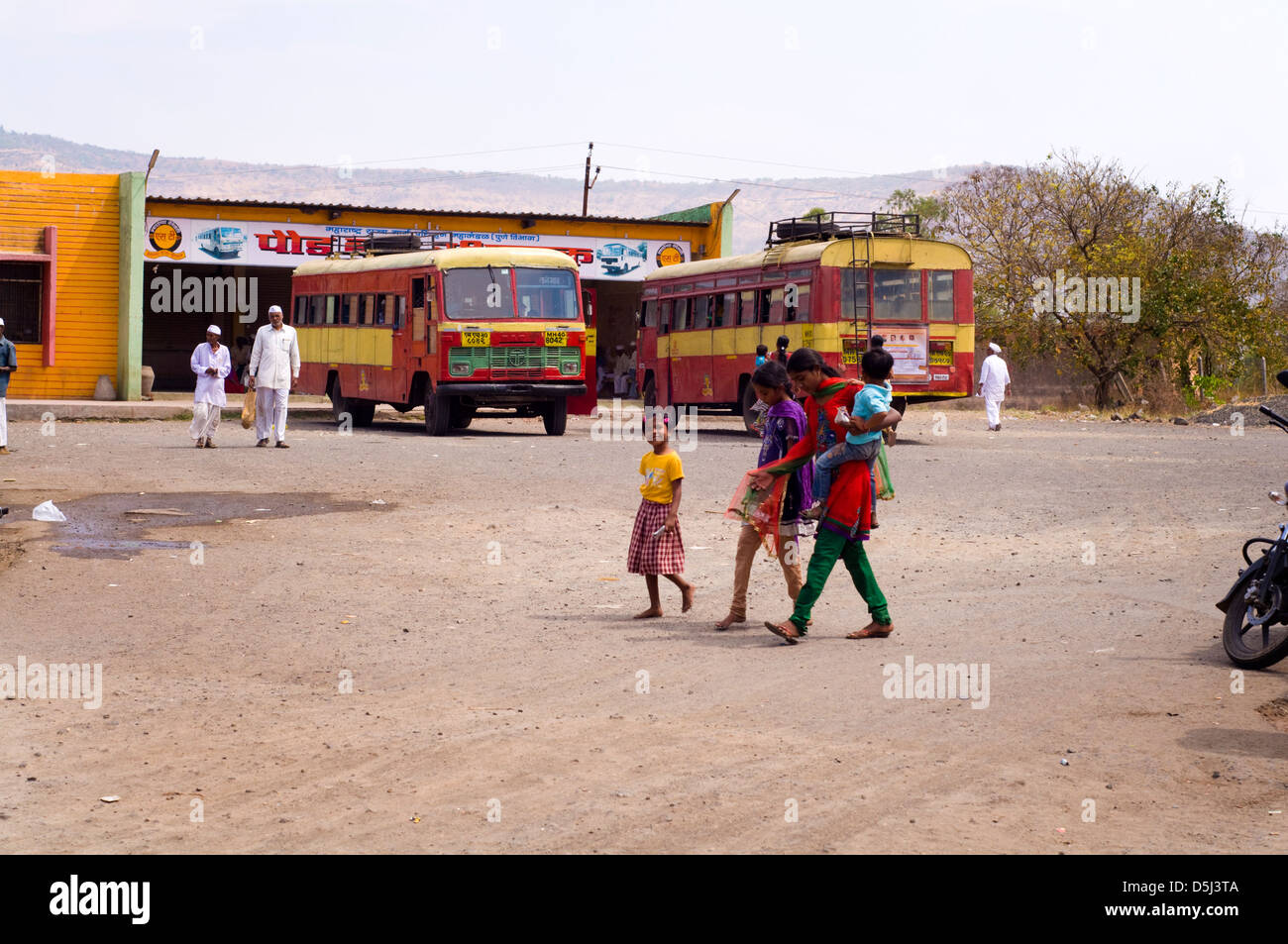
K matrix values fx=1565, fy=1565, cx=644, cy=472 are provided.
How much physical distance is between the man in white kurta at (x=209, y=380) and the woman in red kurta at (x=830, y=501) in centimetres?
1377

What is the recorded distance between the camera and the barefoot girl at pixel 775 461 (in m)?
9.30

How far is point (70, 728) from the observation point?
22.3ft

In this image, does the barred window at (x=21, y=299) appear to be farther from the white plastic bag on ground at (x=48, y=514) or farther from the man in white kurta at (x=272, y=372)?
the white plastic bag on ground at (x=48, y=514)

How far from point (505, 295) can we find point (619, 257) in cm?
1648

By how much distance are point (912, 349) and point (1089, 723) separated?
62.3 feet

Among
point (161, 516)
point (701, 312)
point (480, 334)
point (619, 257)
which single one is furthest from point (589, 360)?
point (619, 257)

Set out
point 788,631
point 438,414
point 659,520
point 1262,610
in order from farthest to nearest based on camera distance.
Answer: point 438,414, point 659,520, point 788,631, point 1262,610

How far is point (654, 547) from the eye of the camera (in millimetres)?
9617

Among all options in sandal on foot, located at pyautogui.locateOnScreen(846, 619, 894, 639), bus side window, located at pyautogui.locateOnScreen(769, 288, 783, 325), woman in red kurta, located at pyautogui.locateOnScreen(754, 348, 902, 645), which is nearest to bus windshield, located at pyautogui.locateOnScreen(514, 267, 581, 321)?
bus side window, located at pyautogui.locateOnScreen(769, 288, 783, 325)

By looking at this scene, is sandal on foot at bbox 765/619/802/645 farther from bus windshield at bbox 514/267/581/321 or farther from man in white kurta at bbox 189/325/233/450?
bus windshield at bbox 514/267/581/321

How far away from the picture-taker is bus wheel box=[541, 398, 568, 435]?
26.3m

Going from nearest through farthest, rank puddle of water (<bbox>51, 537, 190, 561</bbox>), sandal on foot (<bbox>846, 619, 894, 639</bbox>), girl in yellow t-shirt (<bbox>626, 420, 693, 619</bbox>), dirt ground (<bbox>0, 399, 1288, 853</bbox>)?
dirt ground (<bbox>0, 399, 1288, 853</bbox>), sandal on foot (<bbox>846, 619, 894, 639</bbox>), girl in yellow t-shirt (<bbox>626, 420, 693, 619</bbox>), puddle of water (<bbox>51, 537, 190, 561</bbox>)

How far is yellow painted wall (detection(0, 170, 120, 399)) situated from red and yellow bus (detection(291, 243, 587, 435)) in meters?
9.00

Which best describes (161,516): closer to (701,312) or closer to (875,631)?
(875,631)
